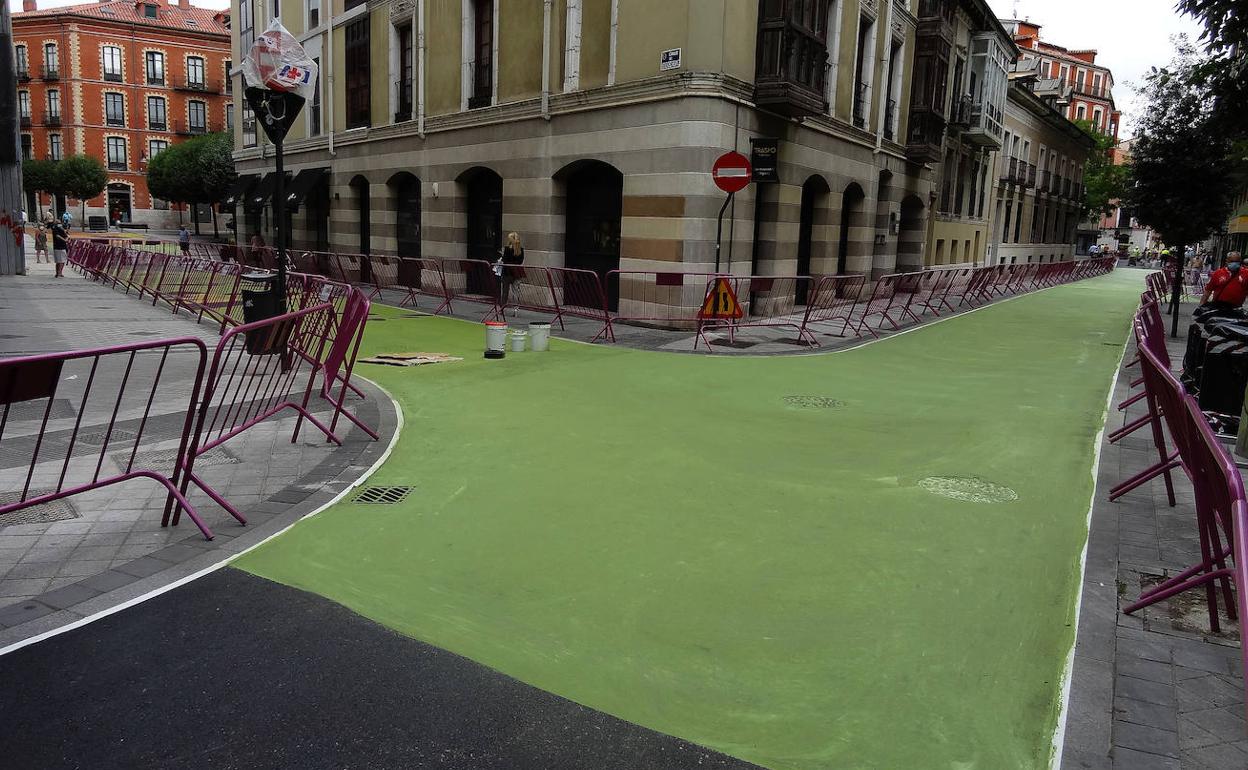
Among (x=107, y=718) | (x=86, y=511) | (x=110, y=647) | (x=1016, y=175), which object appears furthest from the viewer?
(x=1016, y=175)

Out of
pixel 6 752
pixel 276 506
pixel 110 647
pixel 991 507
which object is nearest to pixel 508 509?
pixel 276 506

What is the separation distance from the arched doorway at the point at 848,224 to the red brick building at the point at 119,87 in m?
59.6

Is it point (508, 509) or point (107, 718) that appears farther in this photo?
point (508, 509)

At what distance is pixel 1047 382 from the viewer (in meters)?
11.7

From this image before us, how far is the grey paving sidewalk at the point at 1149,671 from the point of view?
3.16 metres

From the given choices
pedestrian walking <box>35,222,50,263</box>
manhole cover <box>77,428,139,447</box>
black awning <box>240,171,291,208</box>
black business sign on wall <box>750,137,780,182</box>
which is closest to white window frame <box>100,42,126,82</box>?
pedestrian walking <box>35,222,50,263</box>

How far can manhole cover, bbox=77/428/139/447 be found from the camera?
6941 millimetres

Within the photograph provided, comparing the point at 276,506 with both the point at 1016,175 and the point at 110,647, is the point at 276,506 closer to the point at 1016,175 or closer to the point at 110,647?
the point at 110,647

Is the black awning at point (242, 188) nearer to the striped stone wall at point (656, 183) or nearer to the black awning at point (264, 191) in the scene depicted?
the black awning at point (264, 191)

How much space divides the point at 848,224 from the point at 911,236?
20.8 ft

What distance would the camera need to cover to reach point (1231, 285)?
14.2 meters

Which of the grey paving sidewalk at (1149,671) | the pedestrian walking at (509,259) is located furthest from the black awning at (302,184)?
the grey paving sidewalk at (1149,671)

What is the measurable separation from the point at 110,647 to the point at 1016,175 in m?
49.1

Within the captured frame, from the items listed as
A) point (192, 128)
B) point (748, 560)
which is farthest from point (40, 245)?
point (192, 128)
